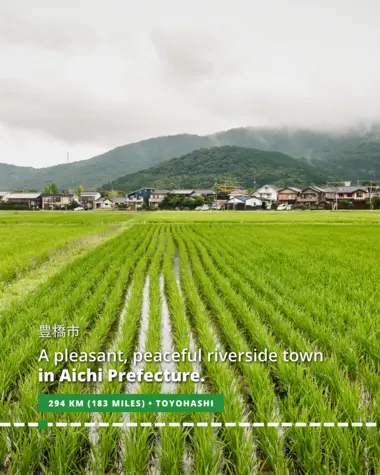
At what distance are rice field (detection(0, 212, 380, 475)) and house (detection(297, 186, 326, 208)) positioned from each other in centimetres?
7076

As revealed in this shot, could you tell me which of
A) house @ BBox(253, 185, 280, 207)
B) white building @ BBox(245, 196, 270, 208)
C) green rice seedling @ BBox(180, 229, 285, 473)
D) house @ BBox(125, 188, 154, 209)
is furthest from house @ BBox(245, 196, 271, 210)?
A: green rice seedling @ BBox(180, 229, 285, 473)

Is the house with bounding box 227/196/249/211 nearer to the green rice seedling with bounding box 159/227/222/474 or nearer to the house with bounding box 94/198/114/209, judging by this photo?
the house with bounding box 94/198/114/209

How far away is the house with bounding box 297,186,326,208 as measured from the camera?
237ft

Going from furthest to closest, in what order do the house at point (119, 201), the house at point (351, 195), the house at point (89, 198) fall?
the house at point (89, 198) < the house at point (119, 201) < the house at point (351, 195)

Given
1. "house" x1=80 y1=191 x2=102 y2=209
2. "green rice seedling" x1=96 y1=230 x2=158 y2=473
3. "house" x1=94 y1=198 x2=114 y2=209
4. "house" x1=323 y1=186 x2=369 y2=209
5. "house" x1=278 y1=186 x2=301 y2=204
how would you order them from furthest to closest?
"house" x1=80 y1=191 x2=102 y2=209 < "house" x1=94 y1=198 x2=114 y2=209 < "house" x1=278 y1=186 x2=301 y2=204 < "house" x1=323 y1=186 x2=369 y2=209 < "green rice seedling" x1=96 y1=230 x2=158 y2=473

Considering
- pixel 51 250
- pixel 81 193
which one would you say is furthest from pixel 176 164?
pixel 51 250

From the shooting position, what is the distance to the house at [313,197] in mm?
72344

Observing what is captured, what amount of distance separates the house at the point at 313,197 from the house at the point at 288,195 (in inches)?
61.5

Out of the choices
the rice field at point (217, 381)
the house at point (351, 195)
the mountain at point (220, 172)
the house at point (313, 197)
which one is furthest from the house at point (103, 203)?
the rice field at point (217, 381)

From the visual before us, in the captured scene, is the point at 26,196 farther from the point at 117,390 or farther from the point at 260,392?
the point at 260,392

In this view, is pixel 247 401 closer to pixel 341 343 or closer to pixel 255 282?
pixel 341 343

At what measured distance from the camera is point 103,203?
8544 centimetres

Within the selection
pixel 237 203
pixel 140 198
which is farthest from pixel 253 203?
pixel 140 198

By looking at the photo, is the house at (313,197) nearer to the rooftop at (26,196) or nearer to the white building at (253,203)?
the white building at (253,203)
